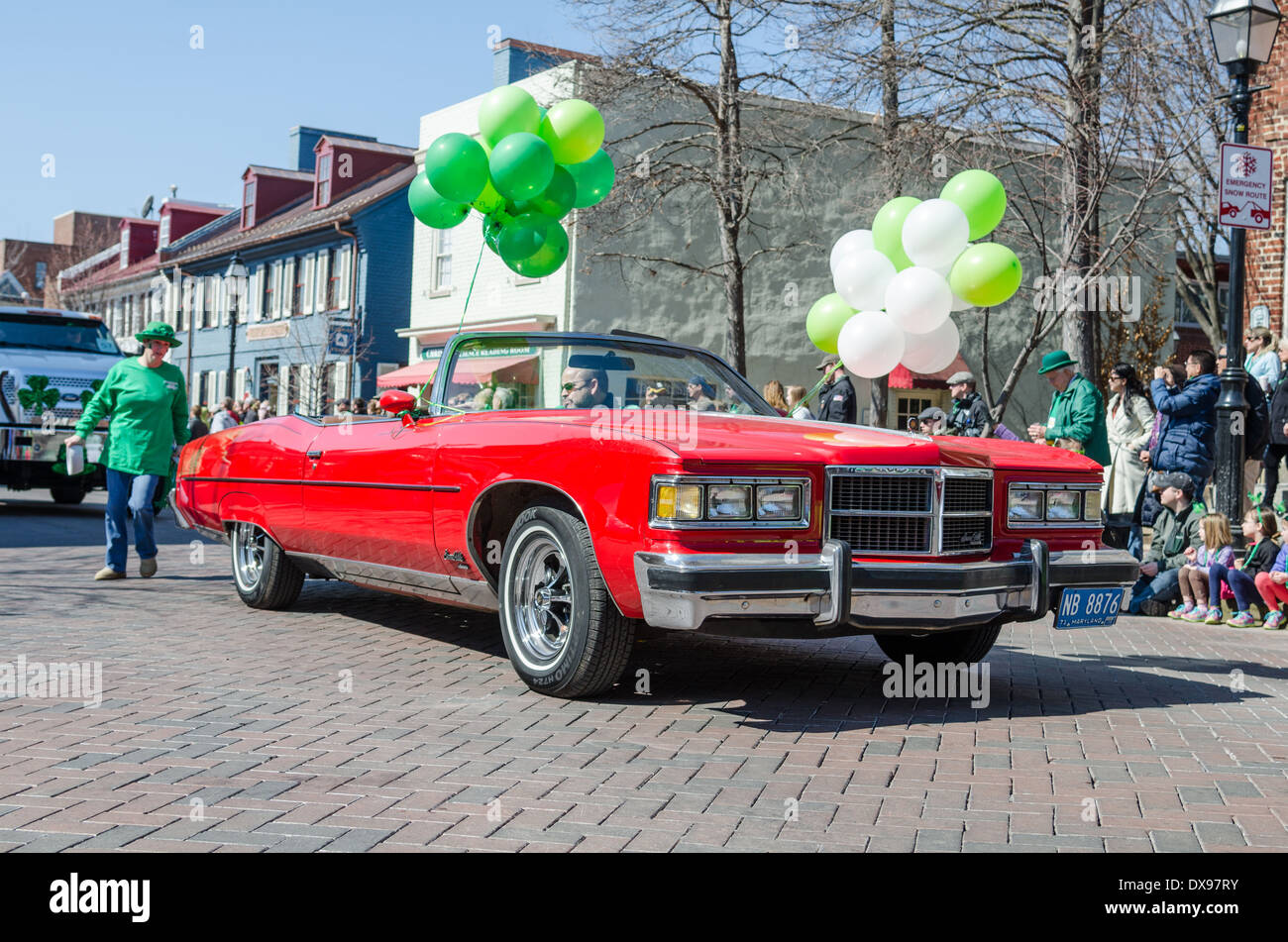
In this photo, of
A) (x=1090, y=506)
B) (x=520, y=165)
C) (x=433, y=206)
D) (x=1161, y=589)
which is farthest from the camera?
(x=1161, y=589)

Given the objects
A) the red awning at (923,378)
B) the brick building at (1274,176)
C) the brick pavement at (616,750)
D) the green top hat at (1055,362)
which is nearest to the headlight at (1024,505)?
the brick pavement at (616,750)

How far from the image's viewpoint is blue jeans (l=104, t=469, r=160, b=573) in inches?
368

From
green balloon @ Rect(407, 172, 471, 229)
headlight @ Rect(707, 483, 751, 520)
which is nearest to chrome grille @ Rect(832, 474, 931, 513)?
headlight @ Rect(707, 483, 751, 520)

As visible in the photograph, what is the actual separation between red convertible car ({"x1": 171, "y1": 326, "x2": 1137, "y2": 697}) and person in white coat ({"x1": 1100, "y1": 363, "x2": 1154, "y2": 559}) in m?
5.17

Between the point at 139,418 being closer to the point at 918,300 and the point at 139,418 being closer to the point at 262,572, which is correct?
the point at 262,572

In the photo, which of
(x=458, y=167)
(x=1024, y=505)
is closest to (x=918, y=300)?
(x=1024, y=505)

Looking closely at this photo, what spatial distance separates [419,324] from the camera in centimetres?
3120

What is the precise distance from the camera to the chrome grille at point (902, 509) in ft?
16.5

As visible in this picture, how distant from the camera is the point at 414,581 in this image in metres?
6.30

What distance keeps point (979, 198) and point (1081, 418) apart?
7.89 ft

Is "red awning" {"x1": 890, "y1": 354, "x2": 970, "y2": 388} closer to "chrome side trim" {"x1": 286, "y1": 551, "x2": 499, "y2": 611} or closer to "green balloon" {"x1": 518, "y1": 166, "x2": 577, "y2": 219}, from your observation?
"green balloon" {"x1": 518, "y1": 166, "x2": 577, "y2": 219}

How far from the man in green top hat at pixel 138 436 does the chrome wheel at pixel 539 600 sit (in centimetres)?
480

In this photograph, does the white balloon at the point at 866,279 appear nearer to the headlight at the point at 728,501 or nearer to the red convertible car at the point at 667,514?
the red convertible car at the point at 667,514
